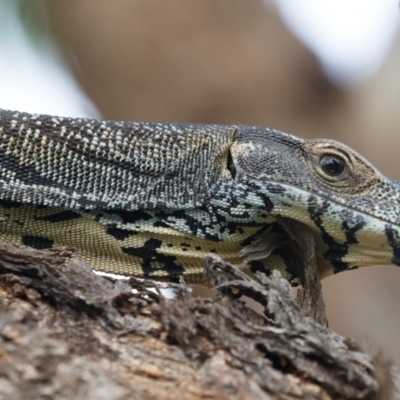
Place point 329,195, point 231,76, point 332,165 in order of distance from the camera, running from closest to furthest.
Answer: point 329,195 → point 332,165 → point 231,76

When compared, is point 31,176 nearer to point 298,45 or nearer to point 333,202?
point 333,202

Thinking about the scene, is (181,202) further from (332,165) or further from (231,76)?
(231,76)

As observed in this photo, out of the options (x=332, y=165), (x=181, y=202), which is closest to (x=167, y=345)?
(x=181, y=202)

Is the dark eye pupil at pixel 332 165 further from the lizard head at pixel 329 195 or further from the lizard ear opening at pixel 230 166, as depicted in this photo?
the lizard ear opening at pixel 230 166

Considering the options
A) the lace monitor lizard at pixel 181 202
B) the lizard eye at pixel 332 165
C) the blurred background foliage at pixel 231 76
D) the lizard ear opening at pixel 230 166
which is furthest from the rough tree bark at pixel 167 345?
the blurred background foliage at pixel 231 76

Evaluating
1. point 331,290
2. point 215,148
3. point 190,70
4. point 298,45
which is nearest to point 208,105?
point 190,70

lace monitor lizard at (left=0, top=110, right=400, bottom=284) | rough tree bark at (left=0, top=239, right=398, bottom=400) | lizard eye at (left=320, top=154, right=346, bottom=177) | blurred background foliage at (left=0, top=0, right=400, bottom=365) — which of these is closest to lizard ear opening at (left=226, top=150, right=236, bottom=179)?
lace monitor lizard at (left=0, top=110, right=400, bottom=284)

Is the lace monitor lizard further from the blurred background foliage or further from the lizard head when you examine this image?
the blurred background foliage
